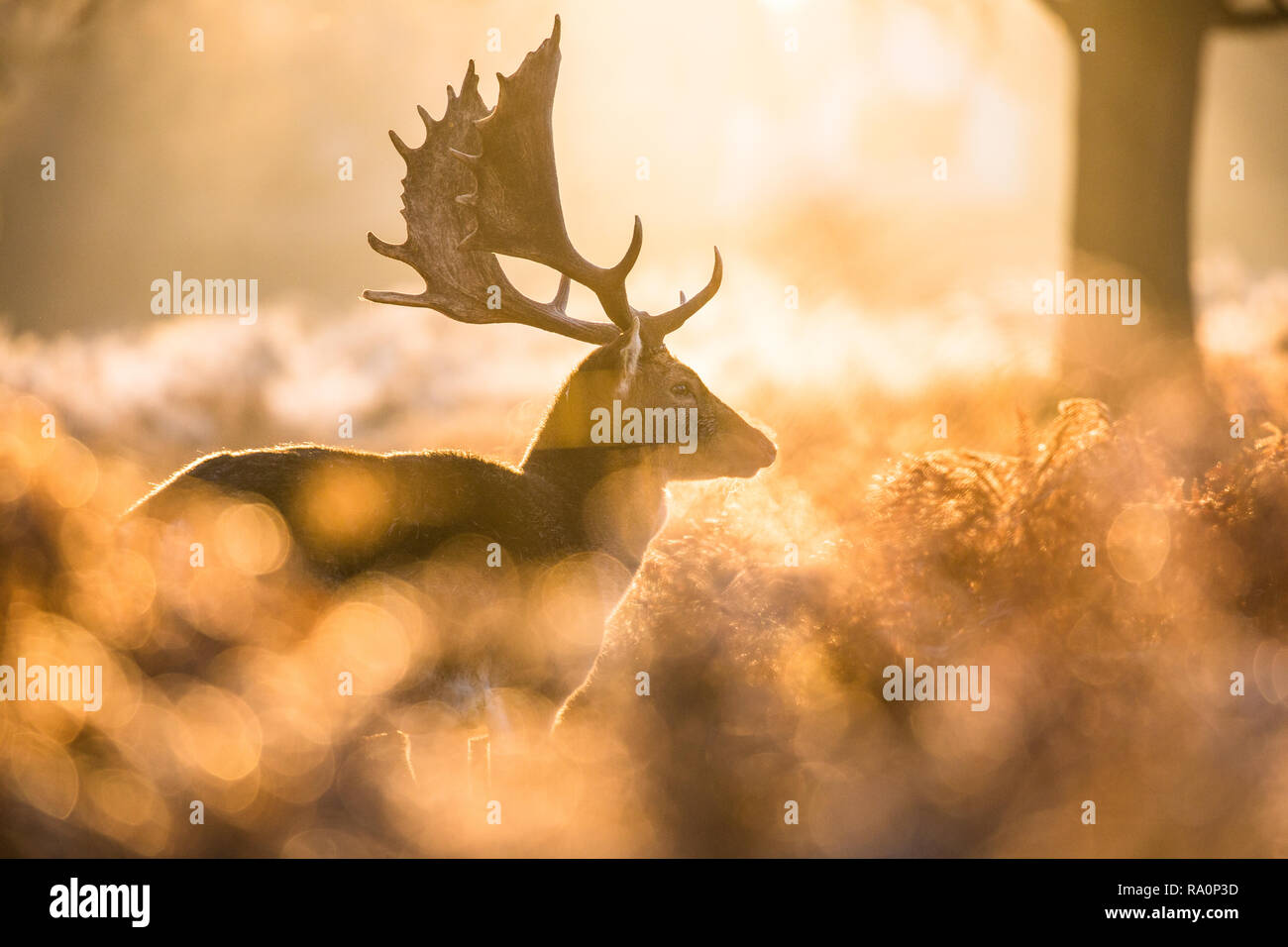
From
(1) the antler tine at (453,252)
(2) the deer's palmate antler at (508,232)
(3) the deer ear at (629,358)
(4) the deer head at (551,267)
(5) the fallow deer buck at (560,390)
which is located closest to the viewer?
(5) the fallow deer buck at (560,390)

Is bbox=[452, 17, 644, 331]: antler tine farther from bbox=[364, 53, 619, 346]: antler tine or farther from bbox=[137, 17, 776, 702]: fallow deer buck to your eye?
bbox=[364, 53, 619, 346]: antler tine

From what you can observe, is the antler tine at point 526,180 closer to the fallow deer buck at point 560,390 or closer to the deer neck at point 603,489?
the fallow deer buck at point 560,390

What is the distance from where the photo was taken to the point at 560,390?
602 cm

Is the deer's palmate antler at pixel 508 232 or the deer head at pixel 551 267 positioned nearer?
the deer head at pixel 551 267

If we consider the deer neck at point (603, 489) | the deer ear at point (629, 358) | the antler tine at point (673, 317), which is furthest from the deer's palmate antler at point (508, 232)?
the deer neck at point (603, 489)

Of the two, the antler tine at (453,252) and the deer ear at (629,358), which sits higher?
the antler tine at (453,252)

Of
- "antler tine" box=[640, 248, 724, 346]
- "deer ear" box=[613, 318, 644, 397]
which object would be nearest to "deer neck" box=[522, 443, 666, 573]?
"deer ear" box=[613, 318, 644, 397]

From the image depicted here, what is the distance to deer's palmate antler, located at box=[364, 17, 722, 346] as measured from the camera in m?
6.25

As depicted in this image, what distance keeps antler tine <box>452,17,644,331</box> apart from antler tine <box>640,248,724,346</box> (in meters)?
0.20

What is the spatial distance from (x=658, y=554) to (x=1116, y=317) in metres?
5.88

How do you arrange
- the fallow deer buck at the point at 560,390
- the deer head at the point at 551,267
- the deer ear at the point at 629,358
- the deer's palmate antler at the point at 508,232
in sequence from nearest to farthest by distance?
the fallow deer buck at the point at 560,390, the deer ear at the point at 629,358, the deer head at the point at 551,267, the deer's palmate antler at the point at 508,232

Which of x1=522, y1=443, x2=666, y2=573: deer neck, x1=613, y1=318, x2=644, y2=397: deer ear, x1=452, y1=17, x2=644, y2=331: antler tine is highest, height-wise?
x1=452, y1=17, x2=644, y2=331: antler tine

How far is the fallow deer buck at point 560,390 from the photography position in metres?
5.28

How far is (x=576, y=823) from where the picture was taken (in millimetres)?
6098
